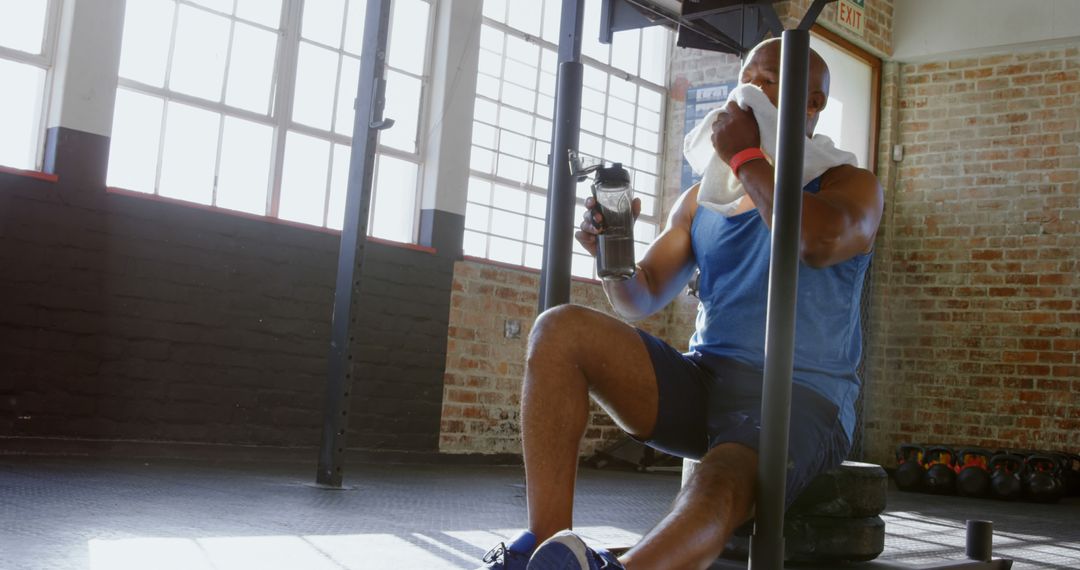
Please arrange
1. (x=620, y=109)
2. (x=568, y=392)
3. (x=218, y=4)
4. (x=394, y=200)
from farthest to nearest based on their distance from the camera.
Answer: (x=620, y=109), (x=394, y=200), (x=218, y=4), (x=568, y=392)

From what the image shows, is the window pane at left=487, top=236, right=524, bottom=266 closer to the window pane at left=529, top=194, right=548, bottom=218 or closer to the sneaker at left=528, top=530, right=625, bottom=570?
the window pane at left=529, top=194, right=548, bottom=218

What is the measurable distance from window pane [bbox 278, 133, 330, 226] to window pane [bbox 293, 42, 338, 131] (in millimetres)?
118

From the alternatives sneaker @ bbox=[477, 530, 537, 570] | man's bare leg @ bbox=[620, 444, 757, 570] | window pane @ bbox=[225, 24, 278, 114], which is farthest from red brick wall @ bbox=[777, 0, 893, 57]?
sneaker @ bbox=[477, 530, 537, 570]

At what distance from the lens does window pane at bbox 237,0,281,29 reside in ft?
17.4

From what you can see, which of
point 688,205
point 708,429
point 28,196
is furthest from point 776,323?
point 28,196

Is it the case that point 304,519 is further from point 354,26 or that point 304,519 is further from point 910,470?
point 910,470

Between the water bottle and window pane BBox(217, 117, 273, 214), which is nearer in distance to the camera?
the water bottle

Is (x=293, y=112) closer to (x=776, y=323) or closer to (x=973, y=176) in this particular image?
(x=776, y=323)

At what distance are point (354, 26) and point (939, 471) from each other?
4520 mm

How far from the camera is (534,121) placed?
22.3 ft

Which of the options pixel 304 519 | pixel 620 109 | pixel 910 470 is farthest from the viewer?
pixel 620 109

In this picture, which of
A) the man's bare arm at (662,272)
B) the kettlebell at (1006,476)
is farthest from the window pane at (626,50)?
the man's bare arm at (662,272)

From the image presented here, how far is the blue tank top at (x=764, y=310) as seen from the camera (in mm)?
1772

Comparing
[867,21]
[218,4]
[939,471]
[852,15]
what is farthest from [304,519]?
[867,21]
